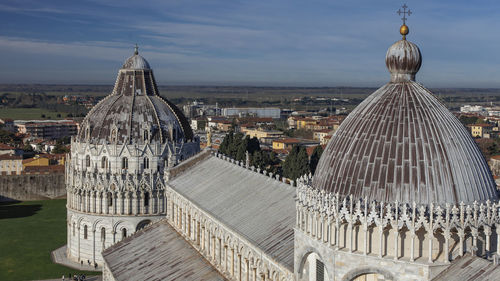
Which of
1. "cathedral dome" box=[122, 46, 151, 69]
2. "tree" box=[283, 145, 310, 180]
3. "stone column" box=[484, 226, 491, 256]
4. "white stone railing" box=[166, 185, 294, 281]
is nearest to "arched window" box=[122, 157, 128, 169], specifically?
"cathedral dome" box=[122, 46, 151, 69]

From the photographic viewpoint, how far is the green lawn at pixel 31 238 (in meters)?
65.9

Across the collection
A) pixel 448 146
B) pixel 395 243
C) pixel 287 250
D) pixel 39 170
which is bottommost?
pixel 39 170

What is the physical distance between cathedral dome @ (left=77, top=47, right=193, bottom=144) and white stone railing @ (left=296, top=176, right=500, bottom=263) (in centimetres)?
5511

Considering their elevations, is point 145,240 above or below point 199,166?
below

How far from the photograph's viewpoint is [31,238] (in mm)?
79938

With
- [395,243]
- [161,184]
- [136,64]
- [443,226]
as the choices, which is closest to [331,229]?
[395,243]

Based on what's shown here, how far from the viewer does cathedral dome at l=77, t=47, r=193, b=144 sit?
74750 millimetres

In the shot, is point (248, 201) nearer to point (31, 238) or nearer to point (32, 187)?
point (31, 238)

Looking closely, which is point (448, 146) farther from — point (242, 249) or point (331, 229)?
point (242, 249)

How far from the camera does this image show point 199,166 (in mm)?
56500

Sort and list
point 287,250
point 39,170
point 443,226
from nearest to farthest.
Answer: point 443,226 → point 287,250 → point 39,170

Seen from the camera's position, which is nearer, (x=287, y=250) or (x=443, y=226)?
(x=443, y=226)

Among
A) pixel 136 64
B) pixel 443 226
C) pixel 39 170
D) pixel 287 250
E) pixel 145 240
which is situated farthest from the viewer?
pixel 39 170

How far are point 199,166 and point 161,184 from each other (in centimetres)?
1945
